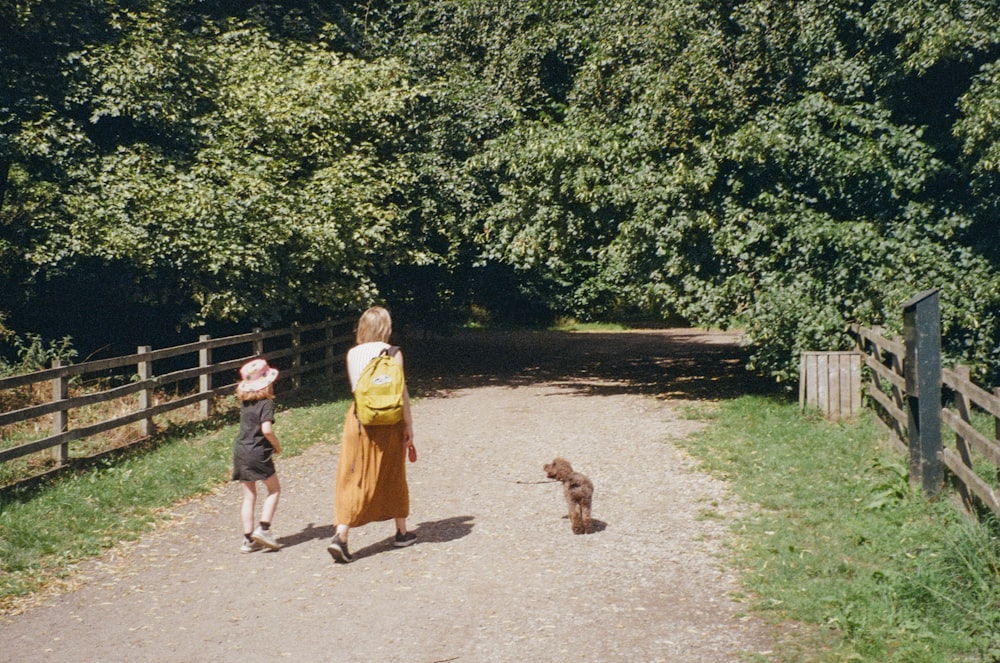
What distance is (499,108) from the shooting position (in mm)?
18531

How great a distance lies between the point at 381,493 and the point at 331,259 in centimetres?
840

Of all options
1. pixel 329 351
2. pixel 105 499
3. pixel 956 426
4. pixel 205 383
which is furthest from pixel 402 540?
pixel 329 351

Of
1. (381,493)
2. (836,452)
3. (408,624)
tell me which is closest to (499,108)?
(836,452)

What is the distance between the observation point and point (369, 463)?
724 centimetres

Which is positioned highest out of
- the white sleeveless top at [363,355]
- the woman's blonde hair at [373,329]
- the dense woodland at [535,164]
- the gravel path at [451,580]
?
the dense woodland at [535,164]

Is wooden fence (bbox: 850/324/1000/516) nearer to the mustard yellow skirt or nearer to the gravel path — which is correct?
the gravel path

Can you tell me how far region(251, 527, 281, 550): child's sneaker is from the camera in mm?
7473

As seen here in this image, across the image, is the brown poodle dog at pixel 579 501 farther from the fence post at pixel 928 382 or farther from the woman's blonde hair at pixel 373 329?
the fence post at pixel 928 382

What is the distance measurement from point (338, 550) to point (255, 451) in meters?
1.09

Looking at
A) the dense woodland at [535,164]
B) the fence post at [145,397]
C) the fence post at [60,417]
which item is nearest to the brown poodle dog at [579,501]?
the fence post at [60,417]

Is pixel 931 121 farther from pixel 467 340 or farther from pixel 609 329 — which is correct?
pixel 609 329

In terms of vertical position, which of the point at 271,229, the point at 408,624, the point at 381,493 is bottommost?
the point at 408,624

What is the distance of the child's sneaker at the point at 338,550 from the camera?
23.1ft

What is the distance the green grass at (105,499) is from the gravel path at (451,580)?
28cm
